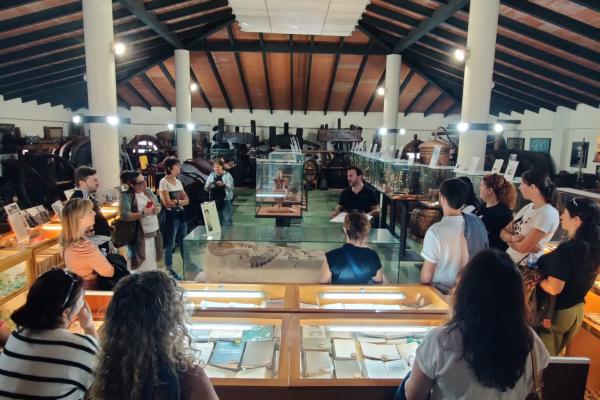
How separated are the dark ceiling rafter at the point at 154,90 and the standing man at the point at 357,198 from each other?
48.9ft

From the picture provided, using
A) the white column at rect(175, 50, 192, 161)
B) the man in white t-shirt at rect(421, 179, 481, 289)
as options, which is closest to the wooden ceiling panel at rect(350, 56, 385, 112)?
the white column at rect(175, 50, 192, 161)

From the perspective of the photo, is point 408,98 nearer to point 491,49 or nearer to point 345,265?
point 491,49

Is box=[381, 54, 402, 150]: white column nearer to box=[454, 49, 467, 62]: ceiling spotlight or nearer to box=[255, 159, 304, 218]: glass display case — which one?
box=[255, 159, 304, 218]: glass display case

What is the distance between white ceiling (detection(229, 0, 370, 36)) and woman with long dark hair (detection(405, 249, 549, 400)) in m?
7.21

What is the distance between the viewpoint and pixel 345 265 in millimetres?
3111

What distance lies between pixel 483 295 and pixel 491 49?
6.60 meters

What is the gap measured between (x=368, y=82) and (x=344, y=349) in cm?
1724

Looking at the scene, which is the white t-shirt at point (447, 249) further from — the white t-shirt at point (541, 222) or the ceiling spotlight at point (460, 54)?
the ceiling spotlight at point (460, 54)

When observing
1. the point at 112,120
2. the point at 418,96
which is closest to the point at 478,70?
the point at 112,120

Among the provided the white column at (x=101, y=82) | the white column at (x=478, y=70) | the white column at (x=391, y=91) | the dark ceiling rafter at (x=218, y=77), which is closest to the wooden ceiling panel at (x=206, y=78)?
the dark ceiling rafter at (x=218, y=77)

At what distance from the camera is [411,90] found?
19.2 m

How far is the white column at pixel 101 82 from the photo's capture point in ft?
22.8

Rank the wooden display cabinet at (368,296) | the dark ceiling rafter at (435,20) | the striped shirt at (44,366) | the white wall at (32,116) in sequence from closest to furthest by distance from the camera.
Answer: the striped shirt at (44,366) < the wooden display cabinet at (368,296) < the dark ceiling rafter at (435,20) < the white wall at (32,116)

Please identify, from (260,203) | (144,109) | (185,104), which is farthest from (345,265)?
(144,109)
